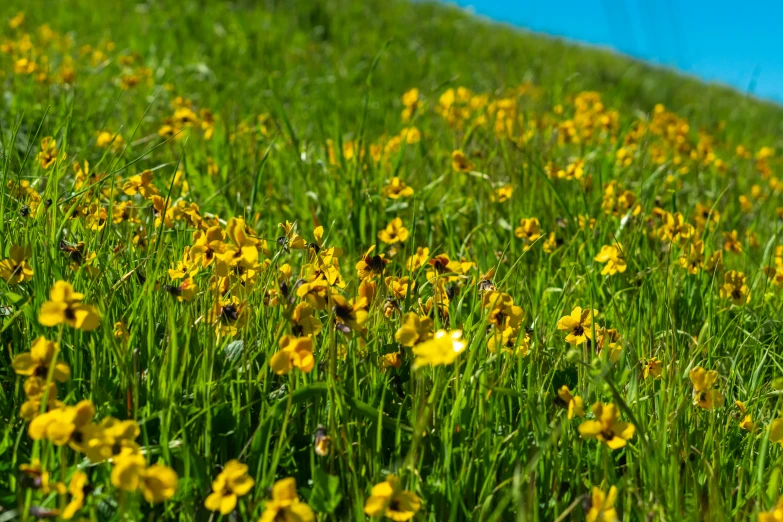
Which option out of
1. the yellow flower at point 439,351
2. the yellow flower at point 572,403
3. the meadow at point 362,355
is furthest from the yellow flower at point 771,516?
the yellow flower at point 439,351

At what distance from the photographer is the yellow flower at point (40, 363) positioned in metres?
1.27

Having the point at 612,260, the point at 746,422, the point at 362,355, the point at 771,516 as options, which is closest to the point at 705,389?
the point at 746,422

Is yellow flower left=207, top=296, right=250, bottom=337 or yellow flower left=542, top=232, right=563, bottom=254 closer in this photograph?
yellow flower left=207, top=296, right=250, bottom=337

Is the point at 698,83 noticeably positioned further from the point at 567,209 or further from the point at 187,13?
the point at 567,209

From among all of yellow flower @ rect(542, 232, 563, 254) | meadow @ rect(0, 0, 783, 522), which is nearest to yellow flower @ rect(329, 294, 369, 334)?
meadow @ rect(0, 0, 783, 522)

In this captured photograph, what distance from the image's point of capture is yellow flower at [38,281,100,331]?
1276 mm

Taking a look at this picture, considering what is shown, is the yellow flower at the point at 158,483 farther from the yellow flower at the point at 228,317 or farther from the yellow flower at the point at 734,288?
the yellow flower at the point at 734,288

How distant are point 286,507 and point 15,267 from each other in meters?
0.94

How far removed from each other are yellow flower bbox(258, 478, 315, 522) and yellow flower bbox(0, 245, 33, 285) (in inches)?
34.6

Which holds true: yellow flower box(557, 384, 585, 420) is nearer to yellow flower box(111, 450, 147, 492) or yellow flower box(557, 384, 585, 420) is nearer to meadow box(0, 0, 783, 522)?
meadow box(0, 0, 783, 522)

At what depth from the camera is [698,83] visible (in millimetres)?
14406

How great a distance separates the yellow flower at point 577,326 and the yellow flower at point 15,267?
49.2 inches

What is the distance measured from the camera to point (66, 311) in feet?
4.29

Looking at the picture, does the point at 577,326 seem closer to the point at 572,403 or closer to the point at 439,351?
the point at 572,403
